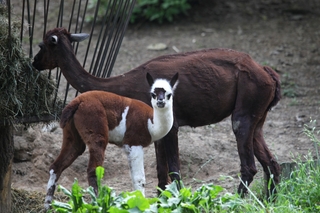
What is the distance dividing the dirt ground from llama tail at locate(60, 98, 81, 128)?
123 centimetres

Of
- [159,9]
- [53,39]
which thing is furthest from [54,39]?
[159,9]

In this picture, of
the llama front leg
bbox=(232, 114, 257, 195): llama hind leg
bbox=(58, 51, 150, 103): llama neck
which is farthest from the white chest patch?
bbox=(232, 114, 257, 195): llama hind leg

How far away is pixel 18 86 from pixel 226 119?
431cm

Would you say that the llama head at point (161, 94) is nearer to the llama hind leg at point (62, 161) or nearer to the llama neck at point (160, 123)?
the llama neck at point (160, 123)

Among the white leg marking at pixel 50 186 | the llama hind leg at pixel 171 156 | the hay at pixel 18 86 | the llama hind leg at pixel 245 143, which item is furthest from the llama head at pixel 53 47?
the llama hind leg at pixel 245 143

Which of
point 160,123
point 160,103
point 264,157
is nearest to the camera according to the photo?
point 160,103

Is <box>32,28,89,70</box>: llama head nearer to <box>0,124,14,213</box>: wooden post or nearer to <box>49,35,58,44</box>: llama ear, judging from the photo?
<box>49,35,58,44</box>: llama ear

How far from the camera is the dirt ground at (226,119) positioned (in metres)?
7.77

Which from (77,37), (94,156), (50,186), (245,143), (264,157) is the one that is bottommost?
(50,186)

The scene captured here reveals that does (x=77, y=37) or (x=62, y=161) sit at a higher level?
(x=77, y=37)

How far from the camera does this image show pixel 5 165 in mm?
6305

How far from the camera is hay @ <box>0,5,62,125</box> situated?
5.79 meters

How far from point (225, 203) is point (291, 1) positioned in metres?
9.77

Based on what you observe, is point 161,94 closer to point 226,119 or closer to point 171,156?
point 171,156
